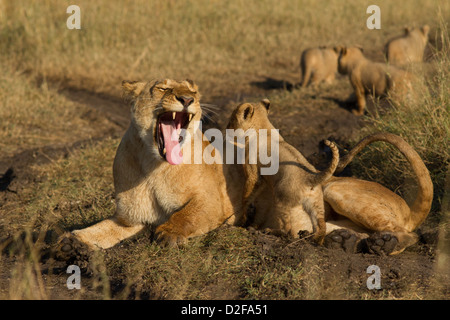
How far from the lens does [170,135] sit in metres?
4.23

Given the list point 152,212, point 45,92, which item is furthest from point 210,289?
point 45,92

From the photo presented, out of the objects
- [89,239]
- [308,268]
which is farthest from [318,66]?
[308,268]

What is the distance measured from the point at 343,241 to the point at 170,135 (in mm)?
1359

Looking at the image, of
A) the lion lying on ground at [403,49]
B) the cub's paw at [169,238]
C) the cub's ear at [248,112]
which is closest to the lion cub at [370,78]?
the lion lying on ground at [403,49]

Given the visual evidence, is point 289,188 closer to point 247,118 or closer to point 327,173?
point 327,173

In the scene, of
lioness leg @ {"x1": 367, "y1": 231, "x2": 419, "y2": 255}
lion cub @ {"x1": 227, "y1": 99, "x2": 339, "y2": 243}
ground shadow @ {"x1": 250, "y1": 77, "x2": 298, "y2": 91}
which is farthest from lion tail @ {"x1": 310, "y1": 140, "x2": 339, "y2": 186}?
ground shadow @ {"x1": 250, "y1": 77, "x2": 298, "y2": 91}

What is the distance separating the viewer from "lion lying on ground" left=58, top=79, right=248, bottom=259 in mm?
4184

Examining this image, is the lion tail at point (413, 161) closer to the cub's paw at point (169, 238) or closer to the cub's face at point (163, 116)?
the cub's face at point (163, 116)

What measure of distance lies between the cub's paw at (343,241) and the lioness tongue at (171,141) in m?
1.14

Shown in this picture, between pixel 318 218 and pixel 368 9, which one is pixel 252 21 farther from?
pixel 318 218

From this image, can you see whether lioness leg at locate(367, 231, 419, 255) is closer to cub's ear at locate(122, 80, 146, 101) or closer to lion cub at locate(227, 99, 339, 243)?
lion cub at locate(227, 99, 339, 243)

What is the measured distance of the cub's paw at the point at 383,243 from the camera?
4098mm

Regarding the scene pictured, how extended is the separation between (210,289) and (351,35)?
35.5ft

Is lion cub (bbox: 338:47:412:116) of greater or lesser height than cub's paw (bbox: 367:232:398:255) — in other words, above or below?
above
